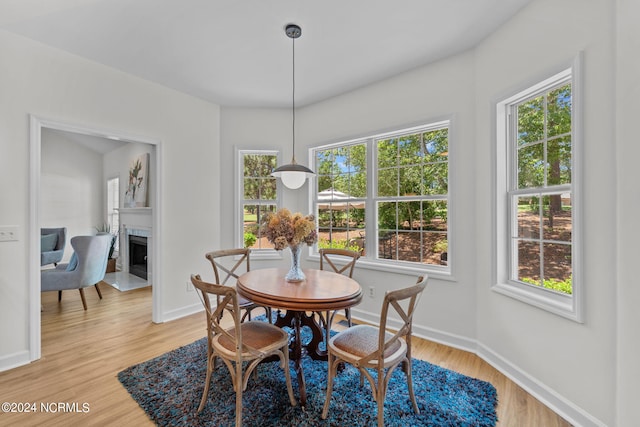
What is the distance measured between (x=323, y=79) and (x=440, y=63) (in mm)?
1241

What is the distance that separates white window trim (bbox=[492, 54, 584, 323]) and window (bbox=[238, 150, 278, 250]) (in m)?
2.79

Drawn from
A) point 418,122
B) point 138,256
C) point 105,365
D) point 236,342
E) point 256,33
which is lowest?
point 105,365

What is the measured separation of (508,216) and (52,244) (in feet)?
23.9

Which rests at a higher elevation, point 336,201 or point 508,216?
point 336,201

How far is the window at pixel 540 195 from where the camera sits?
1.92 m

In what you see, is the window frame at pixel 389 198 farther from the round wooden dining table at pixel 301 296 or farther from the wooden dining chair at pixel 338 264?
the round wooden dining table at pixel 301 296

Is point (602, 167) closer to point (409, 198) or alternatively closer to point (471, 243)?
point (471, 243)

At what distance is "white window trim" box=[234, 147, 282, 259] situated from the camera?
13.0ft

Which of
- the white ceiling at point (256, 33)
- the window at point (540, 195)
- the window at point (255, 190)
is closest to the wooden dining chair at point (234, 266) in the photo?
the window at point (255, 190)

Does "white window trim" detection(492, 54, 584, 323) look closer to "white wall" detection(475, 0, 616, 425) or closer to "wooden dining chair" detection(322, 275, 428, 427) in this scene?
"white wall" detection(475, 0, 616, 425)

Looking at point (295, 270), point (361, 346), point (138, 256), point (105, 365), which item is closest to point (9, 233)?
point (105, 365)

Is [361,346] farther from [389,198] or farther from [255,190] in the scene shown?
[255,190]

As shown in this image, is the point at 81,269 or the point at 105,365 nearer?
the point at 105,365

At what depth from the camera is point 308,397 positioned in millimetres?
1938
